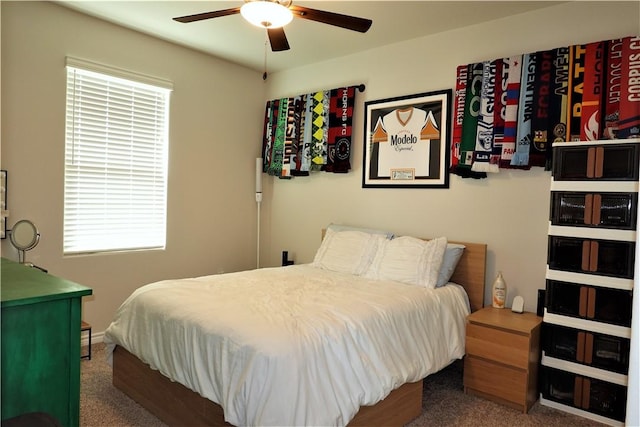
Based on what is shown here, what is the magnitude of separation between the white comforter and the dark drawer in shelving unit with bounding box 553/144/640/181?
1094mm

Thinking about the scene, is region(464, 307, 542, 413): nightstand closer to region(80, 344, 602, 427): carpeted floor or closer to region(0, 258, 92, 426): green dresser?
region(80, 344, 602, 427): carpeted floor

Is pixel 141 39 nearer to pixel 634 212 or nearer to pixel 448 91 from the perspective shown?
pixel 448 91

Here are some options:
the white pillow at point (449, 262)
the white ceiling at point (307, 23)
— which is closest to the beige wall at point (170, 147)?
the white ceiling at point (307, 23)

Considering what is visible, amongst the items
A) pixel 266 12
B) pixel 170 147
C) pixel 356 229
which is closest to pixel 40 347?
pixel 266 12

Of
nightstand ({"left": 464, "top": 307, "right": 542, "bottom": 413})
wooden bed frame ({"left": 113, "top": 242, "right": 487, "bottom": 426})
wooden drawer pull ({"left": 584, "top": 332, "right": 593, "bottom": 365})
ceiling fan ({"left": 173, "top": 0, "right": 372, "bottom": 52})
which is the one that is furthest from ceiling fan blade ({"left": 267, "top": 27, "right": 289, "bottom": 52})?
wooden drawer pull ({"left": 584, "top": 332, "right": 593, "bottom": 365})

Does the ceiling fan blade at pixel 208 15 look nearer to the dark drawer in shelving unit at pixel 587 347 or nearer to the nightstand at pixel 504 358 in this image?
the nightstand at pixel 504 358

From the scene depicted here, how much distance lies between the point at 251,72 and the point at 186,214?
168 centimetres

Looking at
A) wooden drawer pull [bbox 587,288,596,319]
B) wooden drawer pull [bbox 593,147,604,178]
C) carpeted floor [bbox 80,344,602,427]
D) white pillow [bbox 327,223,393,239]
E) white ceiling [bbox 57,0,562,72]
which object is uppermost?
white ceiling [bbox 57,0,562,72]

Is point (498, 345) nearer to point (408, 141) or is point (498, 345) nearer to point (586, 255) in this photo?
point (586, 255)

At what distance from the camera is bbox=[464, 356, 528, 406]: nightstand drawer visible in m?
2.60

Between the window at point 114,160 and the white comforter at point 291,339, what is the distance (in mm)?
1191

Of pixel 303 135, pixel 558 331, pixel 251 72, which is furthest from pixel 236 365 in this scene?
pixel 251 72

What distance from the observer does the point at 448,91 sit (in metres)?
3.46

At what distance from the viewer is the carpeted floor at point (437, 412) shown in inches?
96.0
